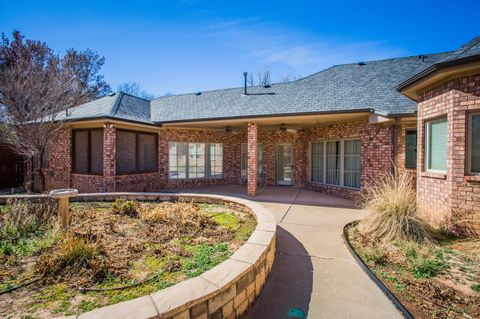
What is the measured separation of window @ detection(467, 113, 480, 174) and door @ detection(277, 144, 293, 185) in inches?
292

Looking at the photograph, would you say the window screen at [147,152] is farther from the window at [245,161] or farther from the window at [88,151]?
the window at [245,161]

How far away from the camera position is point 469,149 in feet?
15.1

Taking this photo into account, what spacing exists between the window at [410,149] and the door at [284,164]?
16.8 feet

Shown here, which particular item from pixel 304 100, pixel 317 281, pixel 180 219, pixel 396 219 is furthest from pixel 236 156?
pixel 317 281

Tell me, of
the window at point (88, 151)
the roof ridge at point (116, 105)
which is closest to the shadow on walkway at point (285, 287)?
the window at point (88, 151)

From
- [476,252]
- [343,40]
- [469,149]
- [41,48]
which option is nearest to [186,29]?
[343,40]

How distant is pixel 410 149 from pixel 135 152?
9844 millimetres

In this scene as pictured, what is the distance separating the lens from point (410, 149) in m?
7.36

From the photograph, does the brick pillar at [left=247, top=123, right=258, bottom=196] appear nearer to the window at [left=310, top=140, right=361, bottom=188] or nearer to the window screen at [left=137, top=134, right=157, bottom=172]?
the window at [left=310, top=140, right=361, bottom=188]

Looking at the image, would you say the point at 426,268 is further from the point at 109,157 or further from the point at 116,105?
the point at 116,105

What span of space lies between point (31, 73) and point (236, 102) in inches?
328

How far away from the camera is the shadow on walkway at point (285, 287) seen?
2529 millimetres

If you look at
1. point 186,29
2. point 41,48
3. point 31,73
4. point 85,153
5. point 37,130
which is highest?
point 41,48

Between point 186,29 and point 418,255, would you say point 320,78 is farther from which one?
point 418,255
